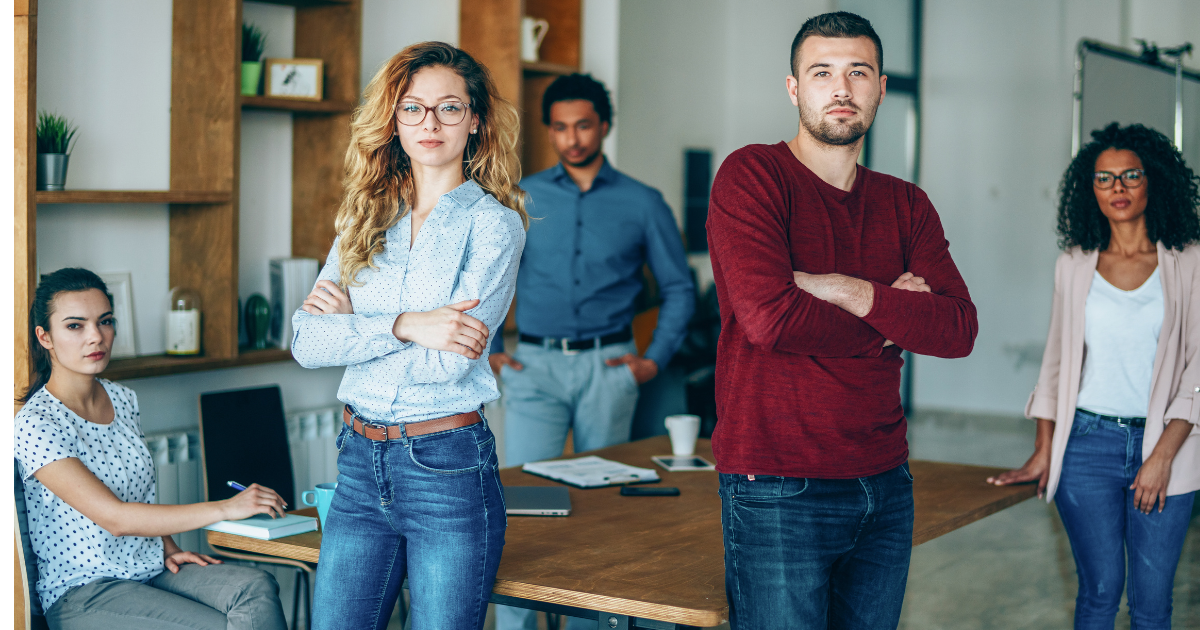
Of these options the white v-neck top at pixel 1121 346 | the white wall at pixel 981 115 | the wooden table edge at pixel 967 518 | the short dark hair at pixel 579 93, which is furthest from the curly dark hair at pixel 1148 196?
the white wall at pixel 981 115

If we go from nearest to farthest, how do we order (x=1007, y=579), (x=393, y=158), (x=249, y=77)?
(x=393, y=158)
(x=249, y=77)
(x=1007, y=579)

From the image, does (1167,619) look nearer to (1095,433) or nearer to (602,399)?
(1095,433)

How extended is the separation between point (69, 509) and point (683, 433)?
57.5 inches

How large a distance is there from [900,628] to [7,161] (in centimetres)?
306

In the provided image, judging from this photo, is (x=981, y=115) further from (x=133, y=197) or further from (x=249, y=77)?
(x=133, y=197)

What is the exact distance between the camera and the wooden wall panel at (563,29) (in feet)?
14.8

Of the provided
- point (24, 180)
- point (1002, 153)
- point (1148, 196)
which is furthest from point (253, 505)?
point (1002, 153)

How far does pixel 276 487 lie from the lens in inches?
128

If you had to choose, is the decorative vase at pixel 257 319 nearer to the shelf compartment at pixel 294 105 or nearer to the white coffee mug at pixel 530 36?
the shelf compartment at pixel 294 105

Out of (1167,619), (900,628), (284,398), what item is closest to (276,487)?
(284,398)

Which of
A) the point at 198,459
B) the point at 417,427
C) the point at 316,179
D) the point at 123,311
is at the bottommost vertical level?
the point at 198,459

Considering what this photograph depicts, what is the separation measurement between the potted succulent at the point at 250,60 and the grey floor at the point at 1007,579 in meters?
1.84

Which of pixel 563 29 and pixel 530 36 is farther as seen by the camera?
pixel 563 29

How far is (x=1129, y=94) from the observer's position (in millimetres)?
5883
